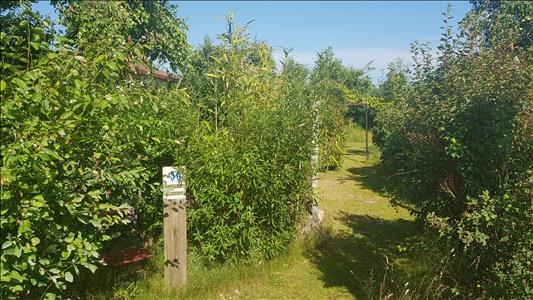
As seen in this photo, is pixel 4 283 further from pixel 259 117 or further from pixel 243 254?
pixel 259 117

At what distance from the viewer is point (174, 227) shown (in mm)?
4367

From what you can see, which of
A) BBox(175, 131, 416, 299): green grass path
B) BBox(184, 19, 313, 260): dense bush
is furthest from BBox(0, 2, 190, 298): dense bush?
BBox(175, 131, 416, 299): green grass path

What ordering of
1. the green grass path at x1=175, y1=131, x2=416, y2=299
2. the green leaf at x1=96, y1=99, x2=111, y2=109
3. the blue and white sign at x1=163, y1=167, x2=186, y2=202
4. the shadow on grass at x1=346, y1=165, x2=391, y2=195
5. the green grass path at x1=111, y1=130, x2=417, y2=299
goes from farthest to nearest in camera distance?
the shadow on grass at x1=346, y1=165, x2=391, y2=195 → the green grass path at x1=175, y1=131, x2=416, y2=299 → the green grass path at x1=111, y1=130, x2=417, y2=299 → the blue and white sign at x1=163, y1=167, x2=186, y2=202 → the green leaf at x1=96, y1=99, x2=111, y2=109

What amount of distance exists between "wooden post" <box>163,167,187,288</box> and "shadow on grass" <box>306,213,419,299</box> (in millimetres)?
1905

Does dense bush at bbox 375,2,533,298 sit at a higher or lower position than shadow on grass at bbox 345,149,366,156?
higher

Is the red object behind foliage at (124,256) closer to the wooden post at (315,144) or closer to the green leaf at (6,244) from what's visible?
the green leaf at (6,244)

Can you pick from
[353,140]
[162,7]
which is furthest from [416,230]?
[353,140]

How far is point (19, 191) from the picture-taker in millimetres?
2312

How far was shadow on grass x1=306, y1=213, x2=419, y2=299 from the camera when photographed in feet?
16.7

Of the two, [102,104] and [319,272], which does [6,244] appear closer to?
[102,104]

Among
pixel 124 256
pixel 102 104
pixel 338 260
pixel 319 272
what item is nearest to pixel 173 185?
pixel 124 256

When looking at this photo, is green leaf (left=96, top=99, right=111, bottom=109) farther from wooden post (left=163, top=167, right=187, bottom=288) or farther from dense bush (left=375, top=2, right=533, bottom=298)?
dense bush (left=375, top=2, right=533, bottom=298)

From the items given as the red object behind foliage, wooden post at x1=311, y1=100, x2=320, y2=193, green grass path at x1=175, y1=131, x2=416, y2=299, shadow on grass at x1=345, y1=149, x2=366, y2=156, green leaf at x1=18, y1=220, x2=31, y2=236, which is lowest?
green grass path at x1=175, y1=131, x2=416, y2=299

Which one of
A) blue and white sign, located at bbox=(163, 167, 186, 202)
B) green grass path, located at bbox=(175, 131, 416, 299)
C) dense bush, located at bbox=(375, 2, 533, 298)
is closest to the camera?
dense bush, located at bbox=(375, 2, 533, 298)
